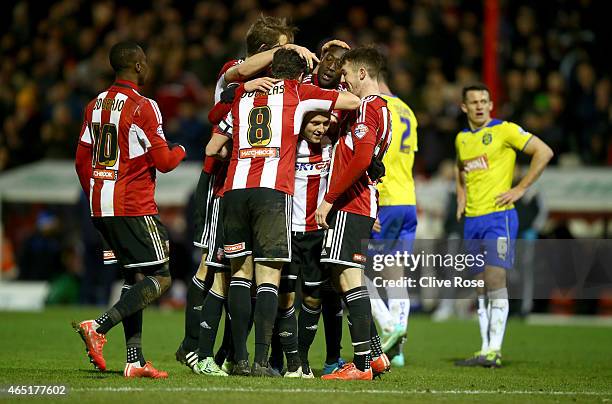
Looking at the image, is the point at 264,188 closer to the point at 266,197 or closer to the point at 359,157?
the point at 266,197

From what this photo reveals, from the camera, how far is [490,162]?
33.4 feet

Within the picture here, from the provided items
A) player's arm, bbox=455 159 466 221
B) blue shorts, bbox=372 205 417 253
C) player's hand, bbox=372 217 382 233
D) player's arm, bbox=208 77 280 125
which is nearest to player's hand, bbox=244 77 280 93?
player's arm, bbox=208 77 280 125

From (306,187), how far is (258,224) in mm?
630

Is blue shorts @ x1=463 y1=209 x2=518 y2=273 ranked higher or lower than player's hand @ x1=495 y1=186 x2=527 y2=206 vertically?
lower

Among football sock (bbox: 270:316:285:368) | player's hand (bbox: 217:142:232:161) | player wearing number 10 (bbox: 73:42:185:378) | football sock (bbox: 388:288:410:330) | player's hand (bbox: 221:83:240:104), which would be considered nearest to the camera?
player wearing number 10 (bbox: 73:42:185:378)

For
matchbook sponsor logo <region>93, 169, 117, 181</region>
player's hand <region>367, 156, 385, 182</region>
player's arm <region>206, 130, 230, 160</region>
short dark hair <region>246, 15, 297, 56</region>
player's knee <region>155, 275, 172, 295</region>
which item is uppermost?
short dark hair <region>246, 15, 297, 56</region>

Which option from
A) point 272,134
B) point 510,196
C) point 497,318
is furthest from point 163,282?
point 510,196

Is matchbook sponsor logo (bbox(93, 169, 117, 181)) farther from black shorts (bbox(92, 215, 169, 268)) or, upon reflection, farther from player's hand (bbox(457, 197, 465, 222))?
player's hand (bbox(457, 197, 465, 222))

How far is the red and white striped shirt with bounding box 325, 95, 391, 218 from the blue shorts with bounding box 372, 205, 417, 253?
70.4 inches

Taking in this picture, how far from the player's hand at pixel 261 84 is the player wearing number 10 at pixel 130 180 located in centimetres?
66

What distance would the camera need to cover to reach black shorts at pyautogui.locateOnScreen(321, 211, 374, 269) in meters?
7.69

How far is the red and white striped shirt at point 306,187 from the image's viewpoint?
802cm

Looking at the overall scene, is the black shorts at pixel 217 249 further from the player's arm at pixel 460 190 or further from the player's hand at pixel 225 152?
the player's arm at pixel 460 190

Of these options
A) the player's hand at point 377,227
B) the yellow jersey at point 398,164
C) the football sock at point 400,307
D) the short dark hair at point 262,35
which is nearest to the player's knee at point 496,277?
the football sock at point 400,307
